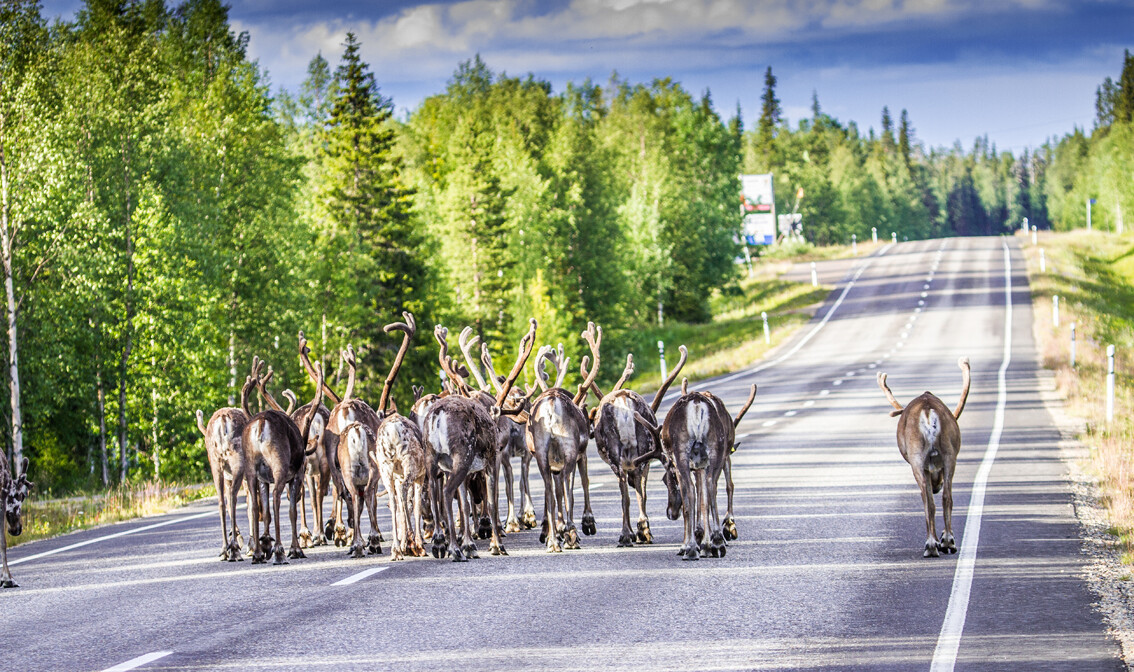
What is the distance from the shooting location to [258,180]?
137 feet

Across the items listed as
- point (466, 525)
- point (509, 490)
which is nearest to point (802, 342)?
point (509, 490)

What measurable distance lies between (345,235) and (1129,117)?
133065mm

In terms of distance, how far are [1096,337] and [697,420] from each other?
4100cm

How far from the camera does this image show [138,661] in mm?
8398

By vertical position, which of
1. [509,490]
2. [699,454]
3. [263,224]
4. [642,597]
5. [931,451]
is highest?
[263,224]

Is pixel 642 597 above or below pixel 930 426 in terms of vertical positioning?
below

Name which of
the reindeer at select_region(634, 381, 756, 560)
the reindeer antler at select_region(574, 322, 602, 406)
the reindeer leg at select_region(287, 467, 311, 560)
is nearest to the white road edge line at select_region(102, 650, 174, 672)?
the reindeer leg at select_region(287, 467, 311, 560)

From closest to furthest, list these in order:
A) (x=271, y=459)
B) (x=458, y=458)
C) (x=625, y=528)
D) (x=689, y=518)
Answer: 1. (x=689, y=518)
2. (x=458, y=458)
3. (x=271, y=459)
4. (x=625, y=528)

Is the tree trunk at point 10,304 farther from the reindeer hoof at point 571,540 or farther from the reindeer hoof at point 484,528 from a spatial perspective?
the reindeer hoof at point 571,540

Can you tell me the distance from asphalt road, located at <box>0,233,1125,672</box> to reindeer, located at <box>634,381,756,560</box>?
272 mm

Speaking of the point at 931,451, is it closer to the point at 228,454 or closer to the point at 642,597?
the point at 642,597

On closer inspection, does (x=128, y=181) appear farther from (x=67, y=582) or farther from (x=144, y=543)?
(x=67, y=582)

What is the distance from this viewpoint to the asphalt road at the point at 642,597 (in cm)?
834

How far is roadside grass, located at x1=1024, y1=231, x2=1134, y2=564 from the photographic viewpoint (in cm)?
1709
